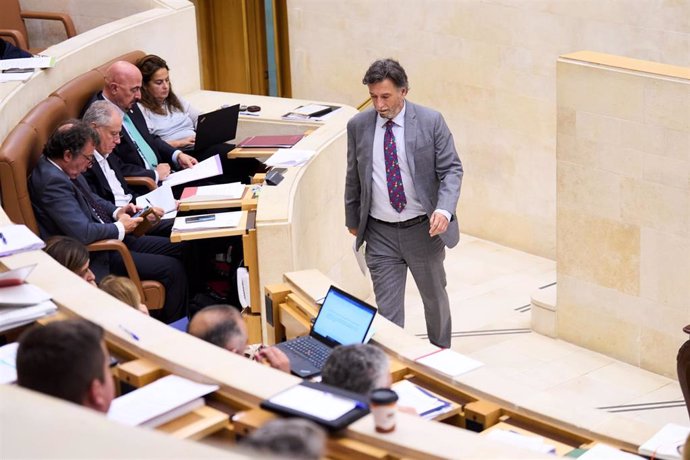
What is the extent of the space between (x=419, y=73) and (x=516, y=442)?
6433 millimetres

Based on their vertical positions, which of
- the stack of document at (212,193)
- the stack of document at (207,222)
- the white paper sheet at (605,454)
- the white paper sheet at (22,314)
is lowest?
the white paper sheet at (605,454)

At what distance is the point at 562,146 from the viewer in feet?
23.9

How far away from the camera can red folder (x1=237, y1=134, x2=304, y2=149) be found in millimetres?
7625

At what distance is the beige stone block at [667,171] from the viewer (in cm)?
671

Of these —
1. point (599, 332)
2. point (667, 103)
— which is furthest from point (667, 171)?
point (599, 332)

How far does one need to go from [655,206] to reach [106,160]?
3.18m

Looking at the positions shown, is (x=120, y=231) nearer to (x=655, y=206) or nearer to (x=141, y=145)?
(x=141, y=145)

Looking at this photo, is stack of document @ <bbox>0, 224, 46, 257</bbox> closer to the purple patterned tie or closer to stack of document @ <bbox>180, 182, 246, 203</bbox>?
stack of document @ <bbox>180, 182, 246, 203</bbox>

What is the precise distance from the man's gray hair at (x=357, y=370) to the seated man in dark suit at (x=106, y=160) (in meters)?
3.06

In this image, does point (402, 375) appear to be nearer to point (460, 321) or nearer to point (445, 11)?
point (460, 321)

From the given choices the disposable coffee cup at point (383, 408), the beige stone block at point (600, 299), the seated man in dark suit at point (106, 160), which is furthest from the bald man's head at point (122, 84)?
the disposable coffee cup at point (383, 408)

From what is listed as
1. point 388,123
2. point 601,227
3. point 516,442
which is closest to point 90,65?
point 388,123

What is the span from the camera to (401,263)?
6.05 meters

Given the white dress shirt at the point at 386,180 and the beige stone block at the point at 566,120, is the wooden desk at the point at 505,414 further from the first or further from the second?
the beige stone block at the point at 566,120
